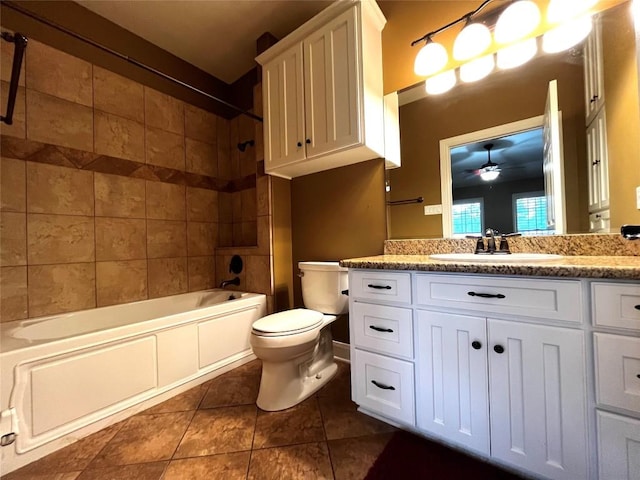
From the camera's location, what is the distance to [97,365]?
1306mm

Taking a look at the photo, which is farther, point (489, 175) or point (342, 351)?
point (342, 351)

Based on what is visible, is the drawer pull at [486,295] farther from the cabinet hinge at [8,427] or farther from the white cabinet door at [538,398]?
the cabinet hinge at [8,427]

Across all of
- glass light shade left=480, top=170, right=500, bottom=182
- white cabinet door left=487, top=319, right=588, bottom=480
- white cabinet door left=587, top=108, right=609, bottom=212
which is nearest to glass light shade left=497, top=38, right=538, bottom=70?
white cabinet door left=587, top=108, right=609, bottom=212

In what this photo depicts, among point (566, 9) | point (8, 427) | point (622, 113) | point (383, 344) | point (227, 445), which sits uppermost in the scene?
point (566, 9)

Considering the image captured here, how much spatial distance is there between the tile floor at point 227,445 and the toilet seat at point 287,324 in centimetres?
44

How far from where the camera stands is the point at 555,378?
0.84 meters

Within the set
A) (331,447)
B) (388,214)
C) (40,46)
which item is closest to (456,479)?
(331,447)

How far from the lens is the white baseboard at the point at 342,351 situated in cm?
200

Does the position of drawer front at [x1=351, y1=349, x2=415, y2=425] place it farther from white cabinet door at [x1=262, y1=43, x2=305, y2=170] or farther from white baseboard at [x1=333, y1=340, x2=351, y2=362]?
white cabinet door at [x1=262, y1=43, x2=305, y2=170]

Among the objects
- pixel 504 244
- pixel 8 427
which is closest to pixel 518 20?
pixel 504 244

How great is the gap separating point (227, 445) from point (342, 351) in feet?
3.39

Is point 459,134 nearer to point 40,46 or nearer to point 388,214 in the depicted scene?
point 388,214

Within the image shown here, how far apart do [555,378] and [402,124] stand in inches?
60.3

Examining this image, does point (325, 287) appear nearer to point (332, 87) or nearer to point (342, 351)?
point (342, 351)
